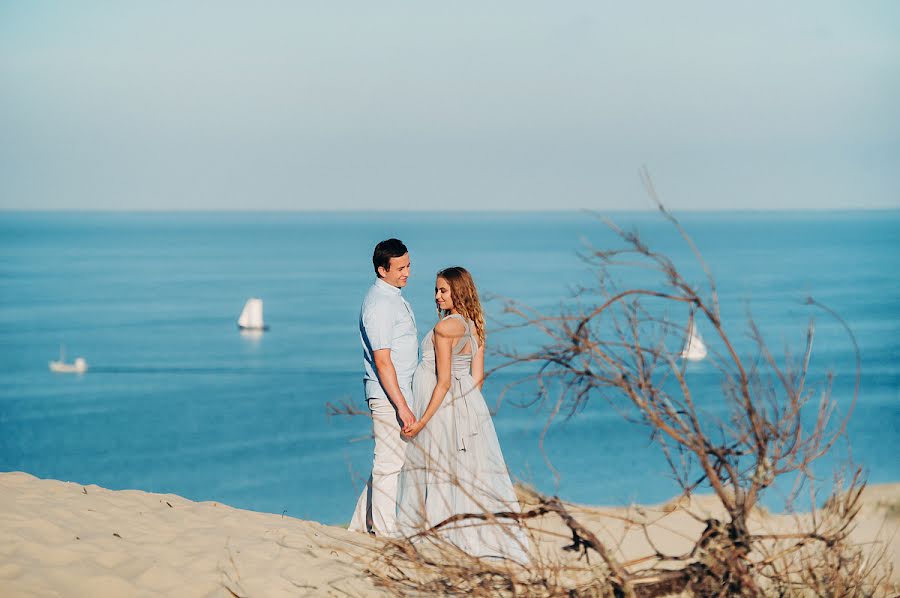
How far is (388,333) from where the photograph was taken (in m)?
6.03

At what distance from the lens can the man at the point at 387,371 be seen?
235 inches

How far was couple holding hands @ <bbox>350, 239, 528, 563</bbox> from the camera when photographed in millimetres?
5750

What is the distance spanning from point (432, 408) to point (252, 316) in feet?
188

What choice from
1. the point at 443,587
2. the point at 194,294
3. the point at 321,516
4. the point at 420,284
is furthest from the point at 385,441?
the point at 194,294

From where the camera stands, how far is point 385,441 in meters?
6.15

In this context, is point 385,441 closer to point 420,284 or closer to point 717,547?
point 717,547

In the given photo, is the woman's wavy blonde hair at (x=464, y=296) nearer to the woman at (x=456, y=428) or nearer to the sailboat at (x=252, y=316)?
the woman at (x=456, y=428)

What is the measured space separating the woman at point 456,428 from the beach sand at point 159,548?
1.76 ft

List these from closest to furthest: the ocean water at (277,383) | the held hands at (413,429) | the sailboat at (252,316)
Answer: the held hands at (413,429)
the ocean water at (277,383)
the sailboat at (252,316)

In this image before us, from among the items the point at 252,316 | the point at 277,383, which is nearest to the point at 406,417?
the point at 277,383

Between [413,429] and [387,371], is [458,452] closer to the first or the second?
[413,429]

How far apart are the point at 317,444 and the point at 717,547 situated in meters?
34.3

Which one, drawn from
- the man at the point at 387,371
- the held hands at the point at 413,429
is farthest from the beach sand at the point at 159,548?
the held hands at the point at 413,429

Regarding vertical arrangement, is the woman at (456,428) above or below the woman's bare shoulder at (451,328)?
below
